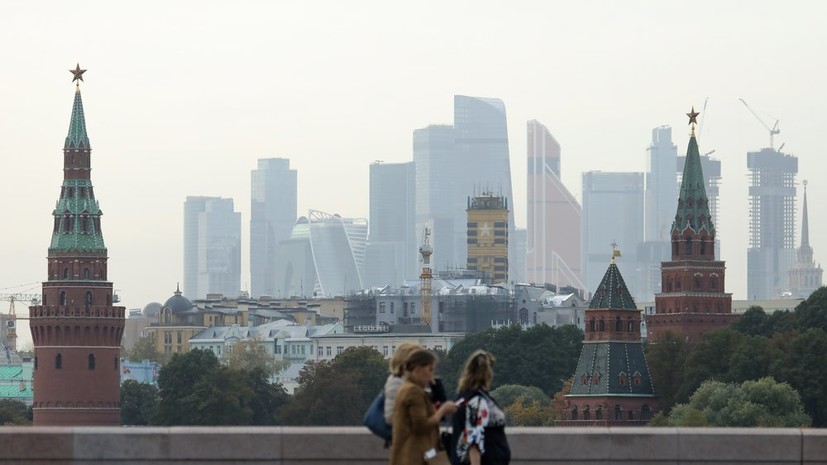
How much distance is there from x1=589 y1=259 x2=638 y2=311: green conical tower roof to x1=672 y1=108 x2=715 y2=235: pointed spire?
1975cm

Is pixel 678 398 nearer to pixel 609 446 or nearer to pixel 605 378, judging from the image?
pixel 605 378

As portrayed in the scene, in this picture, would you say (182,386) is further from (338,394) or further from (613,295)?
(613,295)

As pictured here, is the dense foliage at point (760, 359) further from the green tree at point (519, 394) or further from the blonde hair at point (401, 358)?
the blonde hair at point (401, 358)

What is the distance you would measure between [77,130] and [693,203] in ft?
118

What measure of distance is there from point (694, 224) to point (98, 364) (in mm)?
36058

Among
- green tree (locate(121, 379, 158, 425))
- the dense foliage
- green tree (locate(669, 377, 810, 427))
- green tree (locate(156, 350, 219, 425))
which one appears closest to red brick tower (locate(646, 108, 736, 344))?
the dense foliage

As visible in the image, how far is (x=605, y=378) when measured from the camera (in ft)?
465

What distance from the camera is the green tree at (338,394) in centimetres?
15012

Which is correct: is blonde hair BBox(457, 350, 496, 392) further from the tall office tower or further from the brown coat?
the tall office tower

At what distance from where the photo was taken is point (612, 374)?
5586 inches

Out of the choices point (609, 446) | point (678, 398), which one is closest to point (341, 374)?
point (678, 398)

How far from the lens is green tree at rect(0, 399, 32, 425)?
531 ft

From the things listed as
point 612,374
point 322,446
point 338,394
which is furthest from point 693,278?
point 322,446

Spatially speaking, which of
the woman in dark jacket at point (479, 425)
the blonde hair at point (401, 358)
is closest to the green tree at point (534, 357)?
the woman in dark jacket at point (479, 425)
